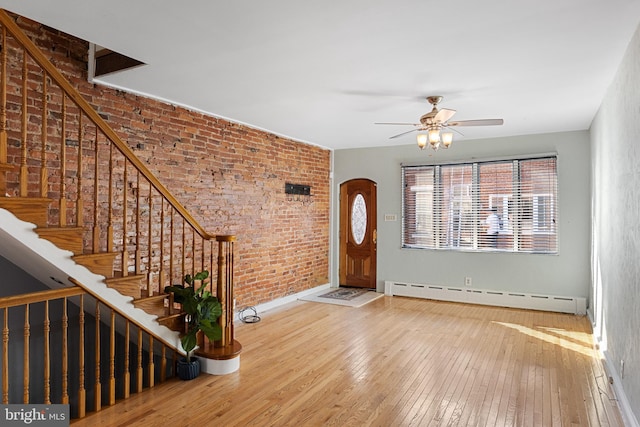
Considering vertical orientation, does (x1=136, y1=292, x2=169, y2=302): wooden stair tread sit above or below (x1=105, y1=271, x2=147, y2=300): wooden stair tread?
below

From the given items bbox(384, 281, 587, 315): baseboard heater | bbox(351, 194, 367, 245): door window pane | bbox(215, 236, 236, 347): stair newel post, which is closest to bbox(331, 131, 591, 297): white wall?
bbox(384, 281, 587, 315): baseboard heater

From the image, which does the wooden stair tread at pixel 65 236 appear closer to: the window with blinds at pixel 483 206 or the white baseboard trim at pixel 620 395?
the white baseboard trim at pixel 620 395

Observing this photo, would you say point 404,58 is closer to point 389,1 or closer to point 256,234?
point 389,1

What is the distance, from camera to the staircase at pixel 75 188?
2.60 m

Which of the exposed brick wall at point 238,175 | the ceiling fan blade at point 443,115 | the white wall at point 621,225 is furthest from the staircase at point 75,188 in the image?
the white wall at point 621,225

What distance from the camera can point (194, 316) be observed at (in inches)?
142

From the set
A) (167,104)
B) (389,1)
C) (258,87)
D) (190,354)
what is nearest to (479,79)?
(389,1)

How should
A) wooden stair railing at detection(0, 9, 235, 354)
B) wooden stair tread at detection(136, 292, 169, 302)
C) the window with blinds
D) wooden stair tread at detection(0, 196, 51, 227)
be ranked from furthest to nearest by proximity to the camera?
1. the window with blinds
2. wooden stair tread at detection(136, 292, 169, 302)
3. wooden stair railing at detection(0, 9, 235, 354)
4. wooden stair tread at detection(0, 196, 51, 227)

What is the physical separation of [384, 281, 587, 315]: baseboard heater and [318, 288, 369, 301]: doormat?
50 cm

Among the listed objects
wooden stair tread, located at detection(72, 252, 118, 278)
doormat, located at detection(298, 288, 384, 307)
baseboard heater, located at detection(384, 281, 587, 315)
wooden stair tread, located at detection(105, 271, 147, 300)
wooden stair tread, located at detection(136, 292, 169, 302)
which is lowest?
doormat, located at detection(298, 288, 384, 307)

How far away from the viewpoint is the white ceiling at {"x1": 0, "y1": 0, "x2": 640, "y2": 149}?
247cm

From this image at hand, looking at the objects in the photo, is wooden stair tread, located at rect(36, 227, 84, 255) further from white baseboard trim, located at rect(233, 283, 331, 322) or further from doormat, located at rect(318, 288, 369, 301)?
doormat, located at rect(318, 288, 369, 301)

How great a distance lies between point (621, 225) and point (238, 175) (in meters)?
4.21

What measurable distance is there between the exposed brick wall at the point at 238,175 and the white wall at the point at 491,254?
0.86 m
